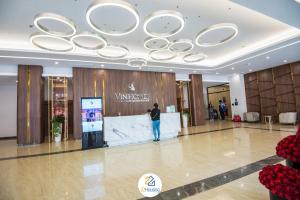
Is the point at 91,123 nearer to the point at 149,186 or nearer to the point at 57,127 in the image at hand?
the point at 57,127

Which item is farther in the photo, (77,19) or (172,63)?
(172,63)

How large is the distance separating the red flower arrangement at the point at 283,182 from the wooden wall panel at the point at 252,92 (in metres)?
13.4

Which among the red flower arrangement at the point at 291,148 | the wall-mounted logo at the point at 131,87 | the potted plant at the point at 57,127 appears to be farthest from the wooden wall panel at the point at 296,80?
the potted plant at the point at 57,127

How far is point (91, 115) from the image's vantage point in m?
7.22

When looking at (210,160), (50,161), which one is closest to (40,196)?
(50,161)

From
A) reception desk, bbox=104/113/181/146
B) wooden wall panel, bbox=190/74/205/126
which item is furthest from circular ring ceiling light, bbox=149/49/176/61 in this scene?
wooden wall panel, bbox=190/74/205/126

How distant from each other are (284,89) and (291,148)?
12.3 m

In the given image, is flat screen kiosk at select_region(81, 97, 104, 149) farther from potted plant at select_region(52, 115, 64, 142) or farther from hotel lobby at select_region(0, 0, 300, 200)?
potted plant at select_region(52, 115, 64, 142)

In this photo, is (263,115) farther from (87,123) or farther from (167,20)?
(87,123)

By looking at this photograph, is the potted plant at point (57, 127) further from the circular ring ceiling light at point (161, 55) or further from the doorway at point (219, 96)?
the doorway at point (219, 96)

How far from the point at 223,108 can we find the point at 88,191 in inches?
636

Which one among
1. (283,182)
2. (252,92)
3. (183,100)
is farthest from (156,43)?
(252,92)

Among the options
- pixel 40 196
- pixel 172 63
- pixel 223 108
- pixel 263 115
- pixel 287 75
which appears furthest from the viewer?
pixel 223 108

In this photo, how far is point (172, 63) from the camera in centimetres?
1023
